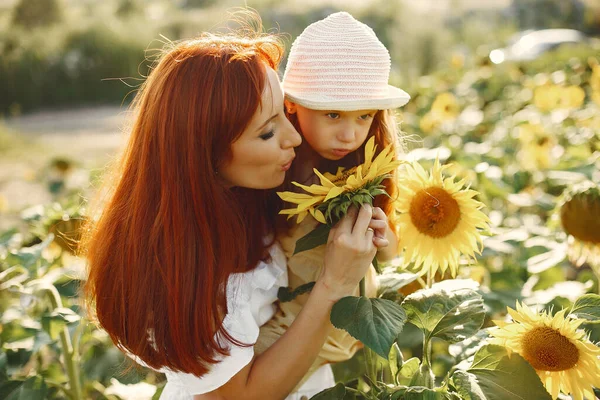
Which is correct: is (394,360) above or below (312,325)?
below

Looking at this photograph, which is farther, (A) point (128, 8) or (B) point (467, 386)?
(A) point (128, 8)

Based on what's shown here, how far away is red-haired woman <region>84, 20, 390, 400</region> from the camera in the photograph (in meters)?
1.09

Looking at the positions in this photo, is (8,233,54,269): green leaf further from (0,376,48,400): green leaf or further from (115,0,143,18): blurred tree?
(115,0,143,18): blurred tree

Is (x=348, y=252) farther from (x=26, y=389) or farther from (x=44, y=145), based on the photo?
(x=44, y=145)

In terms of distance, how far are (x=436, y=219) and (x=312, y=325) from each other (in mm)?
294

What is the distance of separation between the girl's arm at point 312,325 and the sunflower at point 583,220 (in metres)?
0.50

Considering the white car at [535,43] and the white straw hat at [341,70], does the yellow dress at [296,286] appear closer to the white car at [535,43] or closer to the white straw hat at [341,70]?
the white straw hat at [341,70]

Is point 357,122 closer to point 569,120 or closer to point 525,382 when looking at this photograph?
point 525,382

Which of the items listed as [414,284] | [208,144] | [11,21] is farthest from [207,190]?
[11,21]

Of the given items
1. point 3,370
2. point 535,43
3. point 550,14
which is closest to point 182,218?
point 3,370

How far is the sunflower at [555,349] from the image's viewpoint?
100cm

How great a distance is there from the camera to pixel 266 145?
1.12 m

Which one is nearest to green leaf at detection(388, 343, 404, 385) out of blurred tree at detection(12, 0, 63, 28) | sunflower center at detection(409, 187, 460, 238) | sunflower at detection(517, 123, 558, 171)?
sunflower center at detection(409, 187, 460, 238)

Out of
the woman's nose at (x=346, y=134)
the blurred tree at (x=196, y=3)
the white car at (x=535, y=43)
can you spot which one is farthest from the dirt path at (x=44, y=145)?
the blurred tree at (x=196, y=3)
